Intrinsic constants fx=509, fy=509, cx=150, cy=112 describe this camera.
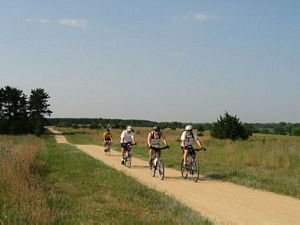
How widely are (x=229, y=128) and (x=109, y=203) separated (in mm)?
47956

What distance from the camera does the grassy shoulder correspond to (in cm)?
987

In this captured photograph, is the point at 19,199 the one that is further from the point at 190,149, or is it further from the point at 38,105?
the point at 38,105

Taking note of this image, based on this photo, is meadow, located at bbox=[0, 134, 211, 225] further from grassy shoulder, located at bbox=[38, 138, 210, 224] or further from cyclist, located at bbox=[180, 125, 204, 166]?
cyclist, located at bbox=[180, 125, 204, 166]

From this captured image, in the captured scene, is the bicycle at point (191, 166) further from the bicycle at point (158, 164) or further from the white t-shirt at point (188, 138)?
the bicycle at point (158, 164)

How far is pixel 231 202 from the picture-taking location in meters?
13.2

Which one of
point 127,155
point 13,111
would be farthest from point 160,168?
point 13,111

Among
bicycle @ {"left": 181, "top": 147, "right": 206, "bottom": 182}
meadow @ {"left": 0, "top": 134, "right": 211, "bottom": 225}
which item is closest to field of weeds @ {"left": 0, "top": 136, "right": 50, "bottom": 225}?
meadow @ {"left": 0, "top": 134, "right": 211, "bottom": 225}

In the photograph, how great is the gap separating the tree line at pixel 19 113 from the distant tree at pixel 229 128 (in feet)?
128

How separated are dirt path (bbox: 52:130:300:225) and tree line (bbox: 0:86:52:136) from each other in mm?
72533

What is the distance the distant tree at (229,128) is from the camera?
58.6 meters

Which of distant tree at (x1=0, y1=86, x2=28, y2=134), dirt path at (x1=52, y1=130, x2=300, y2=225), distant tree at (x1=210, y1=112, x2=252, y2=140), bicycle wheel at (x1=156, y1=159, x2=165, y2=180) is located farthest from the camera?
distant tree at (x1=0, y1=86, x2=28, y2=134)

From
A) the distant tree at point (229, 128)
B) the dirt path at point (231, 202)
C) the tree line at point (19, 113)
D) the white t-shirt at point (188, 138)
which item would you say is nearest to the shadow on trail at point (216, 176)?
the dirt path at point (231, 202)

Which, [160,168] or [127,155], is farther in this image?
[127,155]

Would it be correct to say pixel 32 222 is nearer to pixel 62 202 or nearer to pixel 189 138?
pixel 62 202
